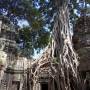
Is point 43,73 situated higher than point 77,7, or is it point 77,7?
point 77,7

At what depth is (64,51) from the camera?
25.0ft

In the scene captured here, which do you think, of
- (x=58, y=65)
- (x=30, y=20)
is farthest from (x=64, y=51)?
(x=30, y=20)

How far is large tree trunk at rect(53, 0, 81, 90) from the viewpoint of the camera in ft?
23.1

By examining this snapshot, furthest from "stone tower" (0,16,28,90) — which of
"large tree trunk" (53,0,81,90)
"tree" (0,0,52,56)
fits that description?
"large tree trunk" (53,0,81,90)

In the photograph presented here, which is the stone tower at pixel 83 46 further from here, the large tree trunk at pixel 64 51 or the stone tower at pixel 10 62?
the stone tower at pixel 10 62

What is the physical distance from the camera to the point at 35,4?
36.7 ft

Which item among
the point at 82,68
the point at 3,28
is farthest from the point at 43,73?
the point at 3,28

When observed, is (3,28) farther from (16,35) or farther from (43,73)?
(43,73)

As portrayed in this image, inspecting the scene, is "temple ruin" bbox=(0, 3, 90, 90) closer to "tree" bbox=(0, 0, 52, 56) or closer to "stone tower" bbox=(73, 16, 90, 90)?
"stone tower" bbox=(73, 16, 90, 90)

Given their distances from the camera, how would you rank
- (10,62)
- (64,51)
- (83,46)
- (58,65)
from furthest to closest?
1. (10,62)
2. (83,46)
3. (64,51)
4. (58,65)

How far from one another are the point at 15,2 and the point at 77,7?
2.57 meters

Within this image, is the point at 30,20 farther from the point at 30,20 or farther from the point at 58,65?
the point at 58,65

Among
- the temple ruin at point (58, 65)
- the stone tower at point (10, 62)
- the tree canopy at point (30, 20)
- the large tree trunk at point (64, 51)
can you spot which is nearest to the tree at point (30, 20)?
the tree canopy at point (30, 20)

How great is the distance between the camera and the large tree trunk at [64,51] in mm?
7043
